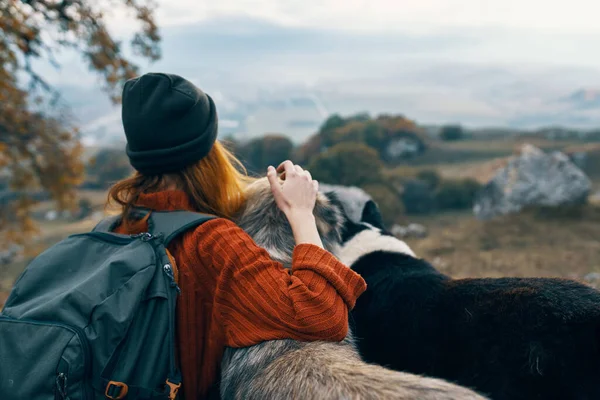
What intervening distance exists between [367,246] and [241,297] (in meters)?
1.38

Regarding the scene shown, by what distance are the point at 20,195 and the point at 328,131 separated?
16889 millimetres

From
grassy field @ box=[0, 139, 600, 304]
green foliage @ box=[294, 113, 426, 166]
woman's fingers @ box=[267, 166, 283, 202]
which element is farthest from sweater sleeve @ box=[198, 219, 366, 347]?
green foliage @ box=[294, 113, 426, 166]

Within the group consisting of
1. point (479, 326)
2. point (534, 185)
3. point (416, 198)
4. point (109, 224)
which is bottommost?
point (416, 198)

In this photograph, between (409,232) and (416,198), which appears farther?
(416,198)

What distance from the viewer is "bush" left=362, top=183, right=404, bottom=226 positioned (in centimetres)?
1661

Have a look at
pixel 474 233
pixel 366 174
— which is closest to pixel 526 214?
pixel 474 233

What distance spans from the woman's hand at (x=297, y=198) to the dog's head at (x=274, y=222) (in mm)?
96

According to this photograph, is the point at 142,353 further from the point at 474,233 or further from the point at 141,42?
the point at 474,233

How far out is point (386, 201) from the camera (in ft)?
54.9

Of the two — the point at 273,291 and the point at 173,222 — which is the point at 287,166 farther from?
the point at 273,291

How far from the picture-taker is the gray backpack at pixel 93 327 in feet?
4.84

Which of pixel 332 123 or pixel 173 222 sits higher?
pixel 173 222

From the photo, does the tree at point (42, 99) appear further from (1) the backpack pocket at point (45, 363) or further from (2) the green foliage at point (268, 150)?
(2) the green foliage at point (268, 150)

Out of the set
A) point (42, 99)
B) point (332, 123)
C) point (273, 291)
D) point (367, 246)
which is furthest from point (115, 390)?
point (332, 123)
